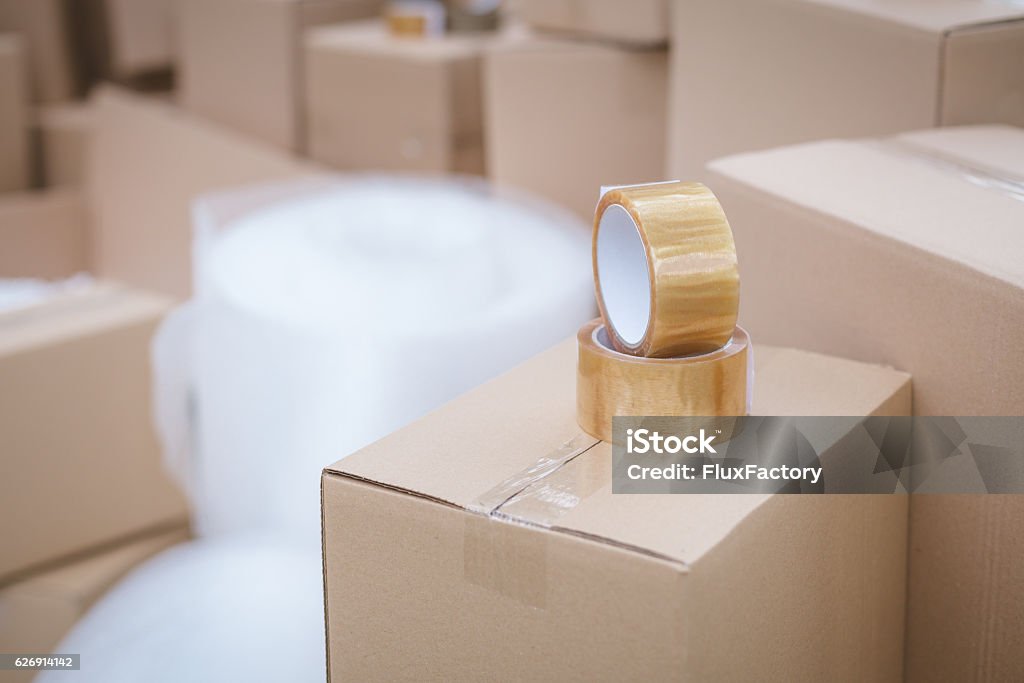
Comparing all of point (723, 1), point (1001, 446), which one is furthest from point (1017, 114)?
point (1001, 446)

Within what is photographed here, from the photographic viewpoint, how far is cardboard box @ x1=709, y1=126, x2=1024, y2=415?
0.66m

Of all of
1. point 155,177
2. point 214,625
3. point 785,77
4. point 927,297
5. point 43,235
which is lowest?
point 214,625

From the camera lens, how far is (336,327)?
1161 mm

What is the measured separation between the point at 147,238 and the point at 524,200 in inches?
32.4

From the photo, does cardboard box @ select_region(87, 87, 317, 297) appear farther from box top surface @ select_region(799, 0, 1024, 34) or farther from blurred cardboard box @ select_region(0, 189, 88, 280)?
box top surface @ select_region(799, 0, 1024, 34)

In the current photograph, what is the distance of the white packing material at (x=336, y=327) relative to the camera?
3.74 ft

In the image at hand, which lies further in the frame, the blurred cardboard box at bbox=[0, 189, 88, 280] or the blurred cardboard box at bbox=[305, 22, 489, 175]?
the blurred cardboard box at bbox=[0, 189, 88, 280]

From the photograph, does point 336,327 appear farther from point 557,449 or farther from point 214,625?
point 557,449

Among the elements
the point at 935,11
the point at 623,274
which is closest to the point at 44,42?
the point at 935,11

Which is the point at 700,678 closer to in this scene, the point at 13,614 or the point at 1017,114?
the point at 1017,114

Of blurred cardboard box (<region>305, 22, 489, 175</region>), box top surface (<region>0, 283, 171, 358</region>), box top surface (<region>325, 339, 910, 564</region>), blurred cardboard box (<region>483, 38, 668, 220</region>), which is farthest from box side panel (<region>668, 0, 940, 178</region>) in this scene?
box top surface (<region>0, 283, 171, 358</region>)

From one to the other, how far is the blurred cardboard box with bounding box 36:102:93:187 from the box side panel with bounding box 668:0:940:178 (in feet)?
4.50

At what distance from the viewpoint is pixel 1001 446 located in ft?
2.16

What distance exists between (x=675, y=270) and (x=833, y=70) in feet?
1.77
